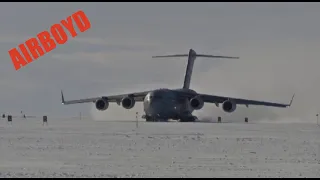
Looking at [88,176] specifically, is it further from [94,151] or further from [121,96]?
[121,96]

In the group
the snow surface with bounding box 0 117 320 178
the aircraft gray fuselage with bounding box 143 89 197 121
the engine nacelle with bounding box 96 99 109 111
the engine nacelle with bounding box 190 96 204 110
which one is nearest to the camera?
the snow surface with bounding box 0 117 320 178

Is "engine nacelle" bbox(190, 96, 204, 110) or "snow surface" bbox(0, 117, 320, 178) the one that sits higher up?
"engine nacelle" bbox(190, 96, 204, 110)

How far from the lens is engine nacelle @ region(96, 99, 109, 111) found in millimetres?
74438

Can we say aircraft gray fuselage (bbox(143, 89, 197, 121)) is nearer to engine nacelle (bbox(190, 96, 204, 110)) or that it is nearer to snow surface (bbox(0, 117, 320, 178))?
engine nacelle (bbox(190, 96, 204, 110))

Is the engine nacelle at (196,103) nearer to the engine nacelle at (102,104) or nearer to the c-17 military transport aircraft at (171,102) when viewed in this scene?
the c-17 military transport aircraft at (171,102)

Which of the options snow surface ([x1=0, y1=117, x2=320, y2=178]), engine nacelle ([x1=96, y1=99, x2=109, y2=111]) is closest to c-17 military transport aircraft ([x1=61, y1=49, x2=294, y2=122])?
engine nacelle ([x1=96, y1=99, x2=109, y2=111])

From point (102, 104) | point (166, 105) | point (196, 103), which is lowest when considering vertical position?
point (166, 105)

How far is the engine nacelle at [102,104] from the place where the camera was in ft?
244

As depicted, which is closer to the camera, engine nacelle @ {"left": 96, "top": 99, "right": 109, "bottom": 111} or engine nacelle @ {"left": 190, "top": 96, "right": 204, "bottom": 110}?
engine nacelle @ {"left": 190, "top": 96, "right": 204, "bottom": 110}

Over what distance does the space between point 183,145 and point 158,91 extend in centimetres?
4104

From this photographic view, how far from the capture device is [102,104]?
74.4m

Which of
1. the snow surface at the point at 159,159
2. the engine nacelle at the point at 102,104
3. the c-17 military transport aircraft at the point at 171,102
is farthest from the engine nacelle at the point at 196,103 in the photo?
the snow surface at the point at 159,159

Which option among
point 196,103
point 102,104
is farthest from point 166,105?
point 102,104

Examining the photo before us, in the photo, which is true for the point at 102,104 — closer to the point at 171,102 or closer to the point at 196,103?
the point at 171,102
